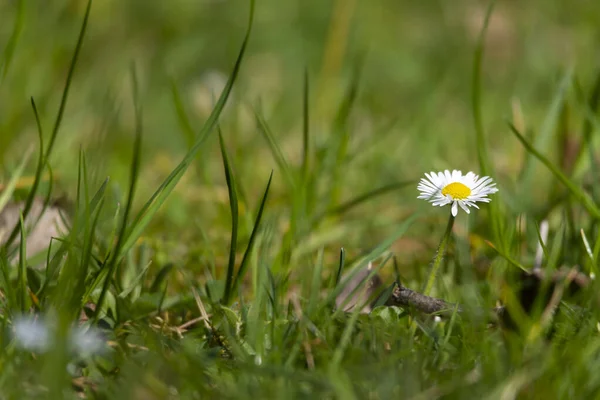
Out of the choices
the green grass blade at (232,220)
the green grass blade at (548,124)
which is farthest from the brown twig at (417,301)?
the green grass blade at (548,124)

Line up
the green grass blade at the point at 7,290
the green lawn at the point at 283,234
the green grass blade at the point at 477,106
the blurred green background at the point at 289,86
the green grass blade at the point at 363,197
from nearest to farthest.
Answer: the green lawn at the point at 283,234 < the green grass blade at the point at 7,290 < the green grass blade at the point at 477,106 < the green grass blade at the point at 363,197 < the blurred green background at the point at 289,86

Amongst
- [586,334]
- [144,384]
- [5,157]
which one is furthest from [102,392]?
[5,157]

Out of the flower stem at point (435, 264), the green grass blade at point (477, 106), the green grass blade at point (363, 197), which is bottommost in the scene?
the flower stem at point (435, 264)

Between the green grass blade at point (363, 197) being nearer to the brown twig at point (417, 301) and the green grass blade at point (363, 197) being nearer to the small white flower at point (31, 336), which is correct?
the brown twig at point (417, 301)

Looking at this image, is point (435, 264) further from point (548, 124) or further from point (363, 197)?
point (548, 124)

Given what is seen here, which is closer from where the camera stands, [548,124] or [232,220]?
[232,220]

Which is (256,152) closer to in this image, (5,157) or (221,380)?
(5,157)

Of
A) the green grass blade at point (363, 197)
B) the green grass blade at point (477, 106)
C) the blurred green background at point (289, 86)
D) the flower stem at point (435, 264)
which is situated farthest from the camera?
the blurred green background at point (289, 86)

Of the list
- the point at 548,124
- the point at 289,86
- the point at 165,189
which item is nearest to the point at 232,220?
the point at 165,189
